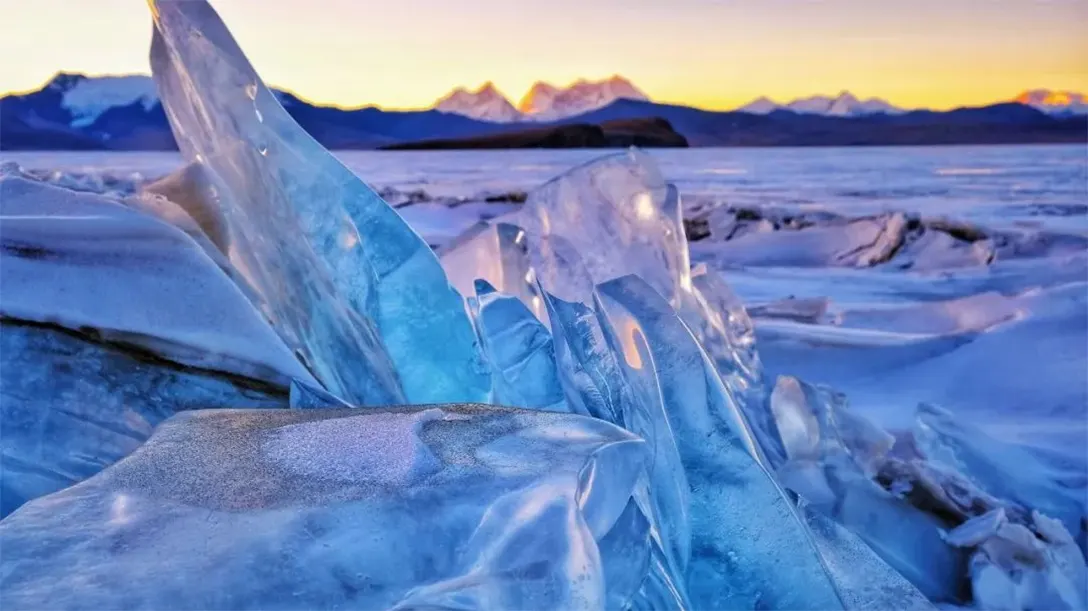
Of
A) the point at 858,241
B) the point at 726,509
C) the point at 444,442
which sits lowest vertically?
the point at 858,241

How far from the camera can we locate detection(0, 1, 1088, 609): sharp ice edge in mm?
497

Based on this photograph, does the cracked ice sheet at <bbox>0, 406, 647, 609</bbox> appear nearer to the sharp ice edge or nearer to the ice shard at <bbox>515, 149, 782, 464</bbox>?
the sharp ice edge

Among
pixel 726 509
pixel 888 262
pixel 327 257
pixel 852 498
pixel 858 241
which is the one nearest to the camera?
pixel 726 509

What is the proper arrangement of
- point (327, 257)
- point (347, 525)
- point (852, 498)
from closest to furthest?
point (347, 525) < point (327, 257) < point (852, 498)

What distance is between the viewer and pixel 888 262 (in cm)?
412

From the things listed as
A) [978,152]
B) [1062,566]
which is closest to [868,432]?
[1062,566]

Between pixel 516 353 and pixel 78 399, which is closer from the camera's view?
pixel 78 399

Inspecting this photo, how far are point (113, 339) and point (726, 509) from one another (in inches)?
22.5

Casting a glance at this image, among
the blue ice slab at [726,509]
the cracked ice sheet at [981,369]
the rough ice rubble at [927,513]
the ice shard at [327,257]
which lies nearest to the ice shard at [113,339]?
the ice shard at [327,257]

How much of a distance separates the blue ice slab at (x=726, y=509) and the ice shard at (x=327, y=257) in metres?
0.27

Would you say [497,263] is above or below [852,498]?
above

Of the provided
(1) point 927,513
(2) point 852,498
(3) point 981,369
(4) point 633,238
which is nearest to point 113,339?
(4) point 633,238

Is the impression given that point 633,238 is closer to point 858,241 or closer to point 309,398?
point 309,398

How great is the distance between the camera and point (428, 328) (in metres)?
1.00
